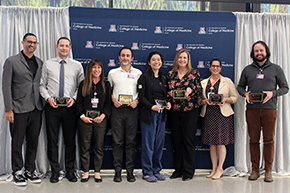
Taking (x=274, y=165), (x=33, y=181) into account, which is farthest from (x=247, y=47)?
(x=33, y=181)

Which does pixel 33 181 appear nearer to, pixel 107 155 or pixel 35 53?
pixel 107 155

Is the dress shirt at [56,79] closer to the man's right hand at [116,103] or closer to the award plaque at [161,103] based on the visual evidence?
the man's right hand at [116,103]

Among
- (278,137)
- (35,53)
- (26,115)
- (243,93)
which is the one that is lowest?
(278,137)

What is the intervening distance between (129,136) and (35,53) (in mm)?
1942

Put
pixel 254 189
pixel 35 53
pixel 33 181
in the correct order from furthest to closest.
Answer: pixel 35 53 < pixel 33 181 < pixel 254 189

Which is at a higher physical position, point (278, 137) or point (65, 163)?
point (278, 137)

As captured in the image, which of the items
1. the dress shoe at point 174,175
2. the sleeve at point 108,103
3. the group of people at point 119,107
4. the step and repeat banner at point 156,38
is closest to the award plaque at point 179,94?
the group of people at point 119,107

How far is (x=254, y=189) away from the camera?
3.12 meters

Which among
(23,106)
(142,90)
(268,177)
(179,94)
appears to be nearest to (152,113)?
(142,90)

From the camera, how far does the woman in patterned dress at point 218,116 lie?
3.53 m

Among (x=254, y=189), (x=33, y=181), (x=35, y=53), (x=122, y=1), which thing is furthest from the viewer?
(x=122, y=1)

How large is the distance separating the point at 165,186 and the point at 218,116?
1254 mm

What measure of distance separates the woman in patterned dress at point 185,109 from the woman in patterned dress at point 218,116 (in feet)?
0.82

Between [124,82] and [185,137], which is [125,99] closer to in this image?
[124,82]
